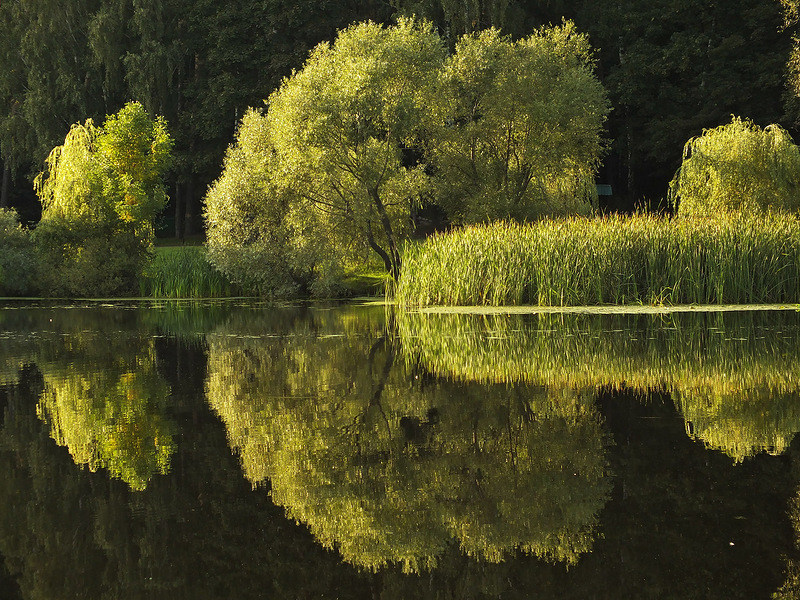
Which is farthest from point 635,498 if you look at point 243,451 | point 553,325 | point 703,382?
point 553,325

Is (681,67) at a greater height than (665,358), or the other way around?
(681,67)

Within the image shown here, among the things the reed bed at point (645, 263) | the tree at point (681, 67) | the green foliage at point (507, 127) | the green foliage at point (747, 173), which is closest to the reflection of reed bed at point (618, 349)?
the reed bed at point (645, 263)

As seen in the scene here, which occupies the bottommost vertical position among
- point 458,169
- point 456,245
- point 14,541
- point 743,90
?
point 14,541

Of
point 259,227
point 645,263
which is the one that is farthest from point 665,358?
point 259,227

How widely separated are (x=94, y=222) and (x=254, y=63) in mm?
14921

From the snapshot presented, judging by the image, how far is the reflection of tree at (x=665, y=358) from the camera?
8.14m

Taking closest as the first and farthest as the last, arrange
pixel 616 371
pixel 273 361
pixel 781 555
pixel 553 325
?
pixel 781 555 < pixel 616 371 < pixel 273 361 < pixel 553 325

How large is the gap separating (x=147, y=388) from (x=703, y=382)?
231 inches

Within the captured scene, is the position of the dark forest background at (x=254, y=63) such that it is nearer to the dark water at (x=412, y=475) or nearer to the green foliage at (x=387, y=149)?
the green foliage at (x=387, y=149)

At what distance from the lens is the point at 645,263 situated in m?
21.2

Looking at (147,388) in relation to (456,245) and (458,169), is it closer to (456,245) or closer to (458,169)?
(456,245)

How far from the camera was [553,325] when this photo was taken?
667 inches

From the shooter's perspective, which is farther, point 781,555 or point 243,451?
point 243,451

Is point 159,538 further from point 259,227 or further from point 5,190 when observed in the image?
point 5,190
